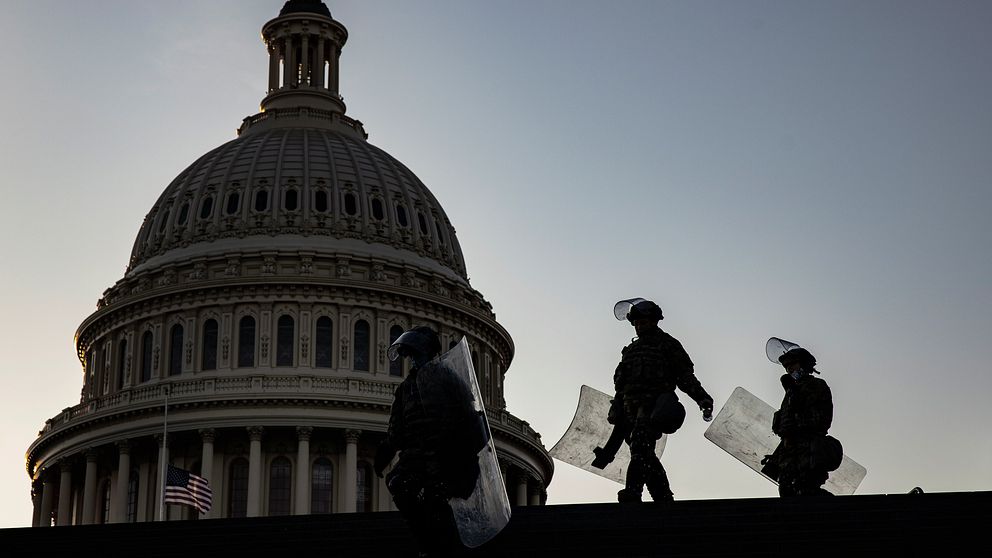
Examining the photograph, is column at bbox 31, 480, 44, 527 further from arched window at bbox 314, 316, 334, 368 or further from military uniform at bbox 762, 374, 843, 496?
military uniform at bbox 762, 374, 843, 496

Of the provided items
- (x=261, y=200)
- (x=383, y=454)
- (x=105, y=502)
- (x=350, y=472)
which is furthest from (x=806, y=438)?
(x=261, y=200)

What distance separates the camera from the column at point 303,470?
7881 centimetres

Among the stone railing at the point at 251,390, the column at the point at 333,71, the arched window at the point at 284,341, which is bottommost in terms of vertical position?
the stone railing at the point at 251,390

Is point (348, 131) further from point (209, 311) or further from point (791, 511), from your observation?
point (791, 511)

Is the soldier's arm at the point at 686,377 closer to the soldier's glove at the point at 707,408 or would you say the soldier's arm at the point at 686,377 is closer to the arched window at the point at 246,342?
the soldier's glove at the point at 707,408

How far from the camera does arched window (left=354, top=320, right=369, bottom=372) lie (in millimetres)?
84625

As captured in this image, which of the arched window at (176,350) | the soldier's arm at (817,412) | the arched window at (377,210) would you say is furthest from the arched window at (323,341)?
the soldier's arm at (817,412)

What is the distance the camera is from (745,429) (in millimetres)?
26609

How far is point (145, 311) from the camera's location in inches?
3420

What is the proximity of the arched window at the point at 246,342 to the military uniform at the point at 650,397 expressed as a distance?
6063 centimetres

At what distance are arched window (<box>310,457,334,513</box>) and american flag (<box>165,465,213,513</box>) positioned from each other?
53.0 ft

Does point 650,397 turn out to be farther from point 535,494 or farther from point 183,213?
point 183,213

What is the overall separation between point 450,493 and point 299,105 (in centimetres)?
8155

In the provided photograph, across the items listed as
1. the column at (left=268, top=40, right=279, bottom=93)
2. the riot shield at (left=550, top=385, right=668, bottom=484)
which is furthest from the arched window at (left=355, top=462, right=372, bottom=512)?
the riot shield at (left=550, top=385, right=668, bottom=484)
